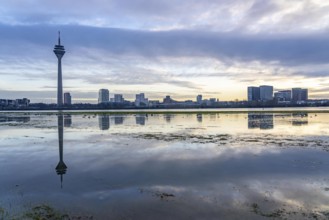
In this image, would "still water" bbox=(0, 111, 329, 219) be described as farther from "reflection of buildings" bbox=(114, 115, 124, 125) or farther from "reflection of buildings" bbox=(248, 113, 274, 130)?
"reflection of buildings" bbox=(114, 115, 124, 125)

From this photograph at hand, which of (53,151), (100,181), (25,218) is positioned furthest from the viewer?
(53,151)

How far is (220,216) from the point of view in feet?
38.5

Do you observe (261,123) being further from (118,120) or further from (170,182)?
(170,182)

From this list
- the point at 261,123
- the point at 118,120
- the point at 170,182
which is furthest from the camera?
the point at 118,120

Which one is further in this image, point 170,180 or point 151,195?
point 170,180

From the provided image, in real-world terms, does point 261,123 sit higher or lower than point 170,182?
higher

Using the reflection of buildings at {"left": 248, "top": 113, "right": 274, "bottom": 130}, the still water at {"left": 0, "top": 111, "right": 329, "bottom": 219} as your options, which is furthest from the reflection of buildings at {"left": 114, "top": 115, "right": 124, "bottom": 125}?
the still water at {"left": 0, "top": 111, "right": 329, "bottom": 219}

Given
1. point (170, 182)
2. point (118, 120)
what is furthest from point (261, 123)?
point (170, 182)

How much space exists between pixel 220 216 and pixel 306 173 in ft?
30.5

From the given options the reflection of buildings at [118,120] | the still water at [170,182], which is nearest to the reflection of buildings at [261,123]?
the still water at [170,182]

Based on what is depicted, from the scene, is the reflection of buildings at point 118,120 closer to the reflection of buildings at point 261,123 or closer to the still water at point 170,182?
the reflection of buildings at point 261,123

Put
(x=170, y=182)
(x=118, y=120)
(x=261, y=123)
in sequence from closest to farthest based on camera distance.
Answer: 1. (x=170, y=182)
2. (x=261, y=123)
3. (x=118, y=120)

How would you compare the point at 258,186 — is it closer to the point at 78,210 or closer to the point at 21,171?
the point at 78,210

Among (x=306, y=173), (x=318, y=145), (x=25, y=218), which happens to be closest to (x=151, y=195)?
(x=25, y=218)
